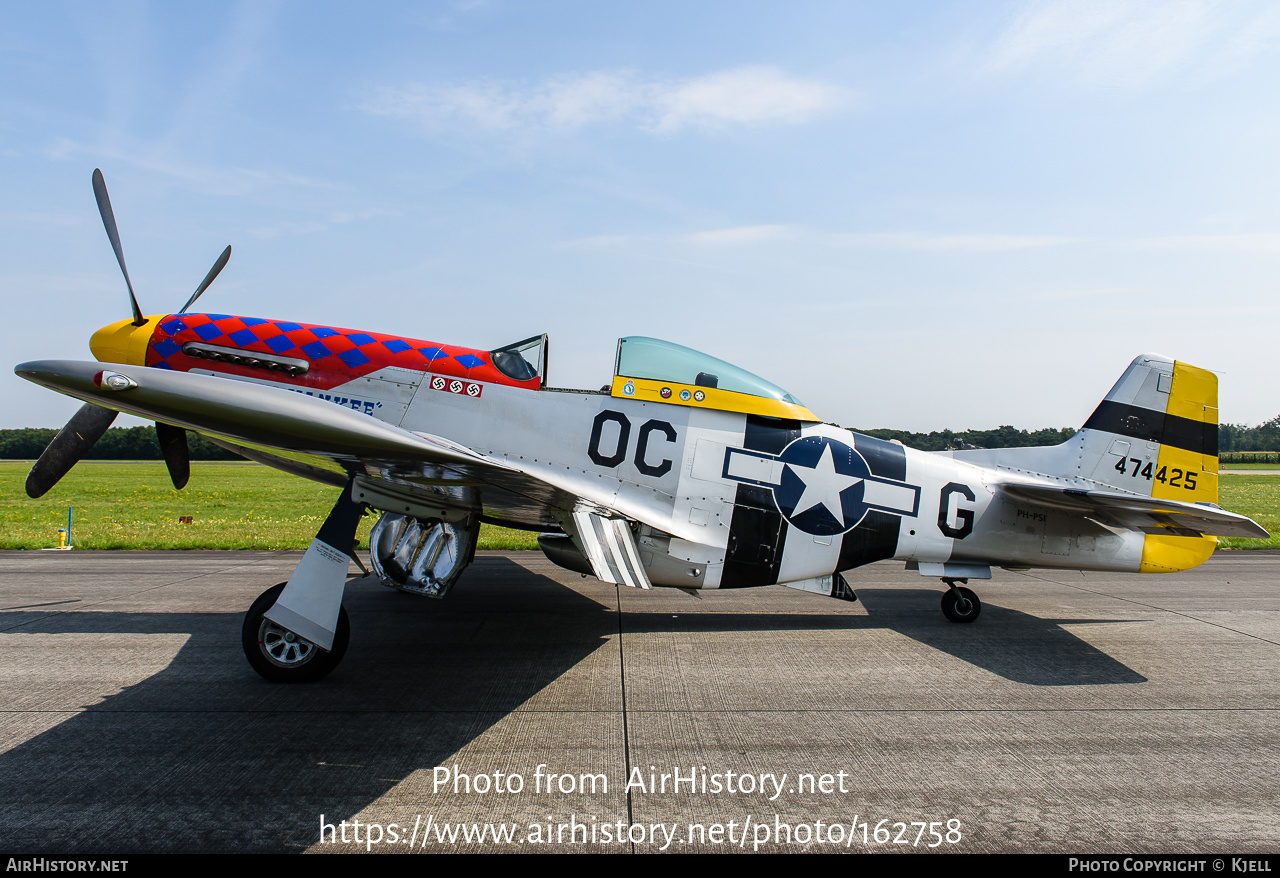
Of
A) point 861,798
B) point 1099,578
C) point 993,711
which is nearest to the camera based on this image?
point 861,798

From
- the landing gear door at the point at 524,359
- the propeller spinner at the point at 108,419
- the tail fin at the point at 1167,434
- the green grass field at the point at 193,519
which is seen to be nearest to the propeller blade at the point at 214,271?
the propeller spinner at the point at 108,419

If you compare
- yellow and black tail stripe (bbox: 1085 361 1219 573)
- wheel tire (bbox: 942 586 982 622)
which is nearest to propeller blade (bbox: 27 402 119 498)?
wheel tire (bbox: 942 586 982 622)

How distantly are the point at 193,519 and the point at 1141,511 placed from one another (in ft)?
66.6

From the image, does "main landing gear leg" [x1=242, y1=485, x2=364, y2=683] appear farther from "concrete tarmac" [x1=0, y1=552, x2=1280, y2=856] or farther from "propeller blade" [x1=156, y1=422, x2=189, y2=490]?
"propeller blade" [x1=156, y1=422, x2=189, y2=490]

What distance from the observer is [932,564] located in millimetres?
7277

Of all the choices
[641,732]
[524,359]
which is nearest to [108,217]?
[524,359]

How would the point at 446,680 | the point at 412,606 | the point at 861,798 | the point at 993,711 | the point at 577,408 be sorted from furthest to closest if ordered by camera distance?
1. the point at 412,606
2. the point at 577,408
3. the point at 446,680
4. the point at 993,711
5. the point at 861,798

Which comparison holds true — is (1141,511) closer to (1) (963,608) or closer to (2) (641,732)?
(1) (963,608)

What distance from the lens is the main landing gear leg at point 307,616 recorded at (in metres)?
5.11

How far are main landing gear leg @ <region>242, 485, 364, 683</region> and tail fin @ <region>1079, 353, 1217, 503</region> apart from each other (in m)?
8.03

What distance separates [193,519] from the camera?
1819 centimetres

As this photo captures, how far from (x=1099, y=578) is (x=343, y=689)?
11.0 m

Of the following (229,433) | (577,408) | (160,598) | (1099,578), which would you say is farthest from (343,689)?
(1099,578)
